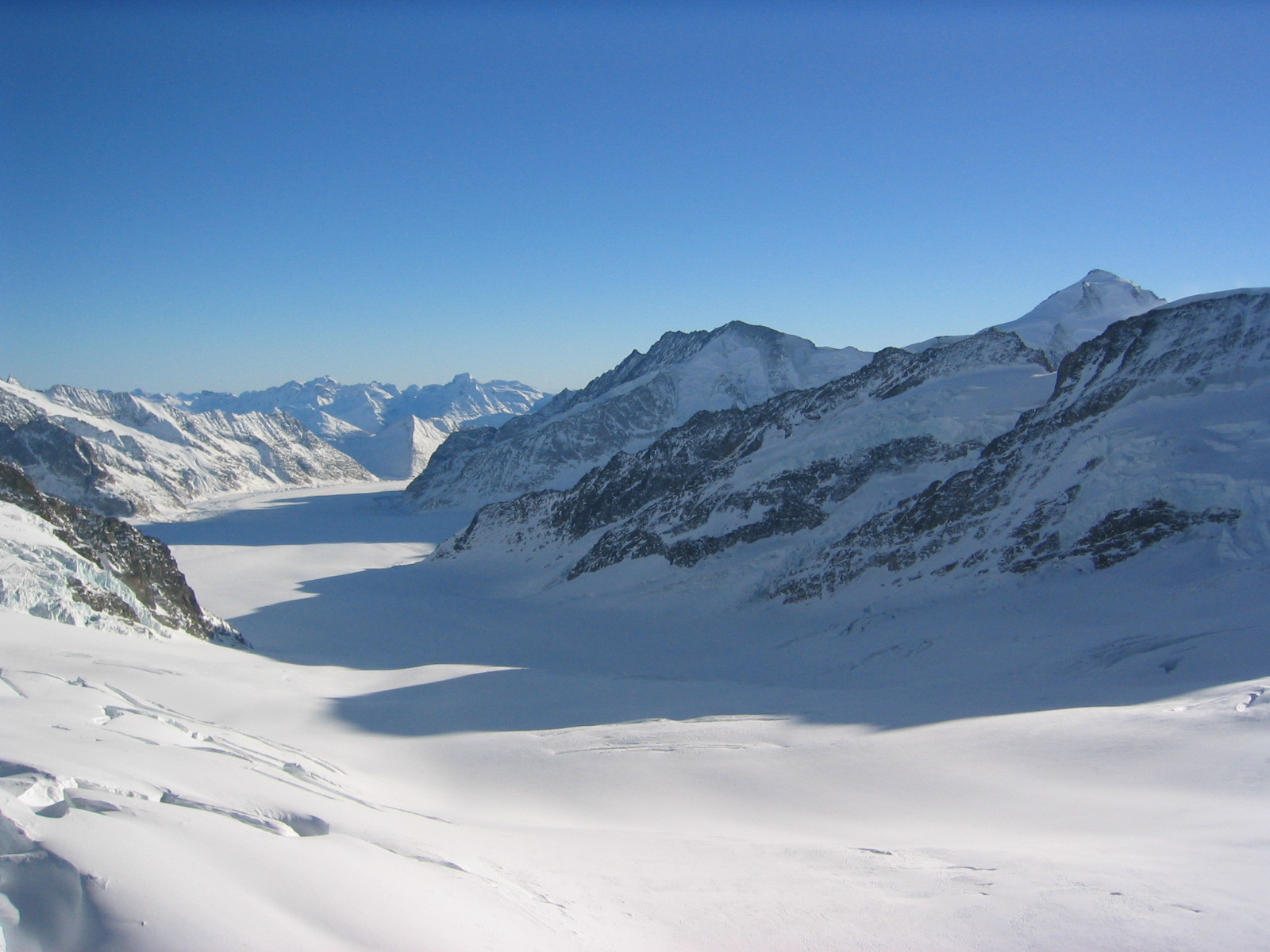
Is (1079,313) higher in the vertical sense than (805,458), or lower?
higher

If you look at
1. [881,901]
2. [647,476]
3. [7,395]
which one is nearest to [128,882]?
[881,901]

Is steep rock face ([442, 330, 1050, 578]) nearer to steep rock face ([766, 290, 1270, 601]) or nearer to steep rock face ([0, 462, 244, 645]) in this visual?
steep rock face ([766, 290, 1270, 601])

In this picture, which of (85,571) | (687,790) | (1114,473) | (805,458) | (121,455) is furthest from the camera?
(121,455)

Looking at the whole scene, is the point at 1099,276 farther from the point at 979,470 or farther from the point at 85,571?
the point at 85,571

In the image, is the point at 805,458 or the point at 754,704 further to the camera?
the point at 805,458

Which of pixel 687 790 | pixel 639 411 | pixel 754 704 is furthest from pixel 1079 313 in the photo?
pixel 687 790

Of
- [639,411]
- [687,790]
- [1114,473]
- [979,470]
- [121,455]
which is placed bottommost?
[687,790]
